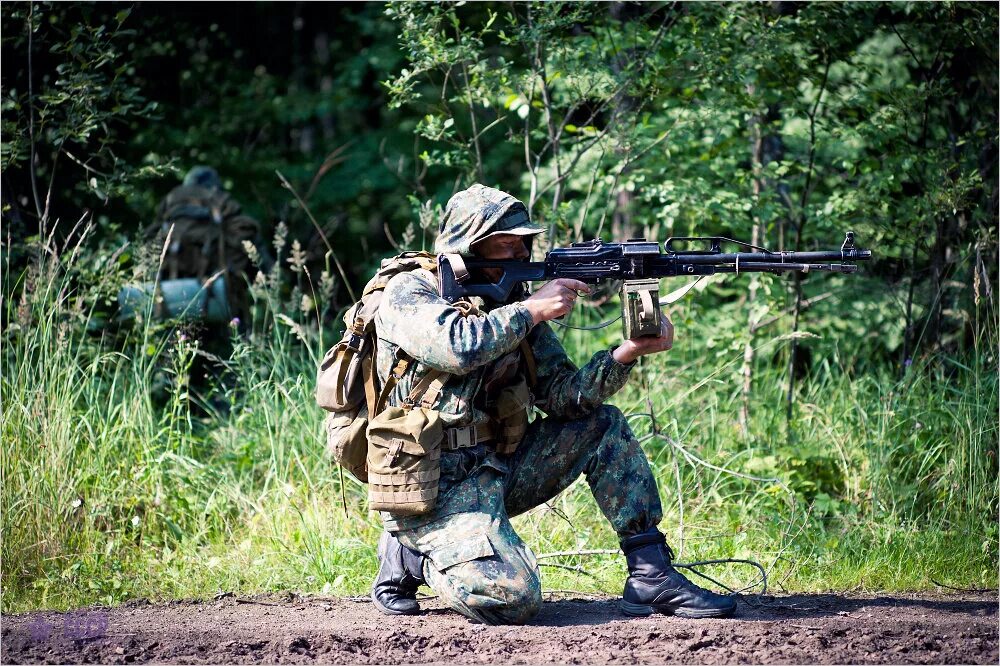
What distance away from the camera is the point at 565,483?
4.10 metres

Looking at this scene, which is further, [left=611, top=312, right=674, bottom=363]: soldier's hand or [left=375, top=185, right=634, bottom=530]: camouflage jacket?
[left=611, top=312, right=674, bottom=363]: soldier's hand

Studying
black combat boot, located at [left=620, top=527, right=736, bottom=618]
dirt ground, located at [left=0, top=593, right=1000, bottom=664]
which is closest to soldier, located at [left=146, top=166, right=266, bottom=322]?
dirt ground, located at [left=0, top=593, right=1000, bottom=664]

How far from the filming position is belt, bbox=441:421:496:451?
3.88m

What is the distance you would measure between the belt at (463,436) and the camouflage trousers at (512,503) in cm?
4

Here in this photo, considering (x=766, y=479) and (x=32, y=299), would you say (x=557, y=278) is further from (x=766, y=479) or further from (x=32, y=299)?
(x=32, y=299)

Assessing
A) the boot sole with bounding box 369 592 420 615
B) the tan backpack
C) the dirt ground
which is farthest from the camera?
the boot sole with bounding box 369 592 420 615

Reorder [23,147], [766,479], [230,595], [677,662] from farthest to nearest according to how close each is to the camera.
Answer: [23,147] → [766,479] → [230,595] → [677,662]

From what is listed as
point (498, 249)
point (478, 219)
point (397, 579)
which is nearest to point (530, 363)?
point (498, 249)

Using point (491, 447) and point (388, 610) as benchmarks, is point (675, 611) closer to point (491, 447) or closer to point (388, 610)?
point (491, 447)

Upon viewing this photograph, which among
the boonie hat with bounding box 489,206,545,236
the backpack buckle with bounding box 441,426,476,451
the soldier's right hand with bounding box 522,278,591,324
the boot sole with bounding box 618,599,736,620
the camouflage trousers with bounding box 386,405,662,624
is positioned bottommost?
the boot sole with bounding box 618,599,736,620

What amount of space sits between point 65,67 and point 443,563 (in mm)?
3641

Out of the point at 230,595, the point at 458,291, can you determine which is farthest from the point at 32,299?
the point at 458,291

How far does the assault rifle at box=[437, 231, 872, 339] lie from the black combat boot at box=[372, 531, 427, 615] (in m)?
0.96

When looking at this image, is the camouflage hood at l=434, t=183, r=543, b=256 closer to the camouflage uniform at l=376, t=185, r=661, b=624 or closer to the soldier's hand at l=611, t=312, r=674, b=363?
the camouflage uniform at l=376, t=185, r=661, b=624
